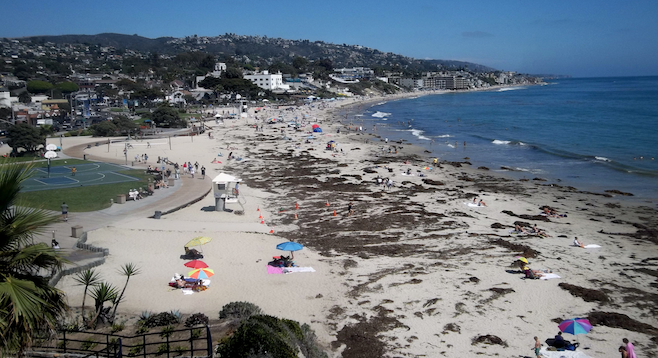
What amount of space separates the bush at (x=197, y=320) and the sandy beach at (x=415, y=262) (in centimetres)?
95

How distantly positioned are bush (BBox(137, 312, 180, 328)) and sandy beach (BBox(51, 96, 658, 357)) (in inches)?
53.3

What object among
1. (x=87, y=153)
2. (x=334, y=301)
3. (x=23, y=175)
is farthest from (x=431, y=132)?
(x=23, y=175)

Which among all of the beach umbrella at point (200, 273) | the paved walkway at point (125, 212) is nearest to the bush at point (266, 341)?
the beach umbrella at point (200, 273)

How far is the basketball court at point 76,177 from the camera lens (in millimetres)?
26342

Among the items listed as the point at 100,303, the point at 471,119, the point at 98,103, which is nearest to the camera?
the point at 100,303

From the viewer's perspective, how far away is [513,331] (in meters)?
12.3

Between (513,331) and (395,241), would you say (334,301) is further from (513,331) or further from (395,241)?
(395,241)

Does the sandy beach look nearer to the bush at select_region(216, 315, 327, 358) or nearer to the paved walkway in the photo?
the paved walkway

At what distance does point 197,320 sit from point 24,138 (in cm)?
3154

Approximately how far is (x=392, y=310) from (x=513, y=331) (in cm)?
313

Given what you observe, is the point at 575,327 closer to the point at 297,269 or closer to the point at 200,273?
the point at 297,269

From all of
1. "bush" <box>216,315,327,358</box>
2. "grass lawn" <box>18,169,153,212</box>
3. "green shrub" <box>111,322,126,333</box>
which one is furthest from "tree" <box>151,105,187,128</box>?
"bush" <box>216,315,327,358</box>

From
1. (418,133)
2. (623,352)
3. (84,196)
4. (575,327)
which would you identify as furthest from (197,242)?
(418,133)

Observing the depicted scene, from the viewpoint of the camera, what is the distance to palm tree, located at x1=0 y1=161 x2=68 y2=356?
4008mm
